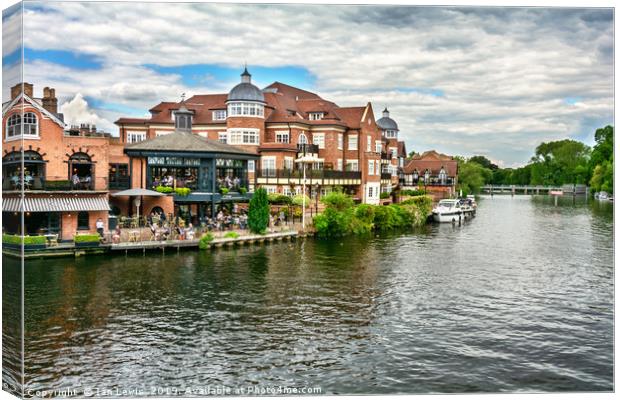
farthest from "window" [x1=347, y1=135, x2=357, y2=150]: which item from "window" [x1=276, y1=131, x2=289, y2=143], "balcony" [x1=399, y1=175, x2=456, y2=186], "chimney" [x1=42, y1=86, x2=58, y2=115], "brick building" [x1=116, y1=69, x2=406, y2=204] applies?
"chimney" [x1=42, y1=86, x2=58, y2=115]

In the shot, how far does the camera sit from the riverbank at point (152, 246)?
24861 mm

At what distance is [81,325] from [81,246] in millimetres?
10802

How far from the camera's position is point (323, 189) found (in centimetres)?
4328

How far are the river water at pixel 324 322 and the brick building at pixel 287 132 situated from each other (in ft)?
49.8

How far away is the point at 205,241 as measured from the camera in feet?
96.6

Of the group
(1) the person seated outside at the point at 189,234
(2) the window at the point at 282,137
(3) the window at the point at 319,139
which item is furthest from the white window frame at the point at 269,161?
(1) the person seated outside at the point at 189,234

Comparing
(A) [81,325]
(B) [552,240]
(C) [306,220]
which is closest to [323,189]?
(C) [306,220]

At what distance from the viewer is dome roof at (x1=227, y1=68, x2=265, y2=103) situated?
4394 cm

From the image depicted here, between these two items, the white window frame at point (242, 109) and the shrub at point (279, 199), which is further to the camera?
the white window frame at point (242, 109)

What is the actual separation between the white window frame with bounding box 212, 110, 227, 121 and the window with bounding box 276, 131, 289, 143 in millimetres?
4327

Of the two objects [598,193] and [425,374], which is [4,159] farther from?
[598,193]

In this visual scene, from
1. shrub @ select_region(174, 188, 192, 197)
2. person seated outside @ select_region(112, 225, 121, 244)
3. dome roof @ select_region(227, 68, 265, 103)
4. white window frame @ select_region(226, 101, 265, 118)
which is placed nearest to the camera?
person seated outside @ select_region(112, 225, 121, 244)

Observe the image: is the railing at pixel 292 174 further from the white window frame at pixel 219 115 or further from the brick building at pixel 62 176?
the brick building at pixel 62 176

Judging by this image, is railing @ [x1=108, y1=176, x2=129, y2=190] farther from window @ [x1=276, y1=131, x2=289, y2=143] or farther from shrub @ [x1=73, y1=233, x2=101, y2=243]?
window @ [x1=276, y1=131, x2=289, y2=143]
